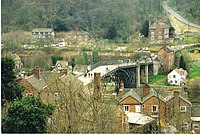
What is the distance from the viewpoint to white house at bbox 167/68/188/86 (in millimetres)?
5777

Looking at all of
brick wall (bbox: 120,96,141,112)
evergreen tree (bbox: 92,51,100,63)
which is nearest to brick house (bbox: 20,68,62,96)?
brick wall (bbox: 120,96,141,112)

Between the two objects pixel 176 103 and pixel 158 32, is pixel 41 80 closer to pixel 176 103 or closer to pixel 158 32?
pixel 176 103

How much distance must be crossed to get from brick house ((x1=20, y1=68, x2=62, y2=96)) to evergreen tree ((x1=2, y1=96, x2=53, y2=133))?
1.25 meters

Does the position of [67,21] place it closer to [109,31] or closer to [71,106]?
[109,31]

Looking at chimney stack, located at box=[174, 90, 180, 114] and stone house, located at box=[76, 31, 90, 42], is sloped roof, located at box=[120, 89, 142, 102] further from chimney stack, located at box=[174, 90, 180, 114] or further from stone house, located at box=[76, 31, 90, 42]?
stone house, located at box=[76, 31, 90, 42]

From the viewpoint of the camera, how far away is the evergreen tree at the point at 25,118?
1922mm

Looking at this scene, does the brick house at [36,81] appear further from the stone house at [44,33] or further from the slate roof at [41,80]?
the stone house at [44,33]

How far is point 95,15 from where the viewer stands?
7098 millimetres

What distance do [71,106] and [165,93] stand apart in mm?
2502

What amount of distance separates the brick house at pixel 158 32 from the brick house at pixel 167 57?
290mm

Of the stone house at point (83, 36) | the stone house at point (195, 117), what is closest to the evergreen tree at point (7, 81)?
the stone house at point (195, 117)

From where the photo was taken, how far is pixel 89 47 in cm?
786

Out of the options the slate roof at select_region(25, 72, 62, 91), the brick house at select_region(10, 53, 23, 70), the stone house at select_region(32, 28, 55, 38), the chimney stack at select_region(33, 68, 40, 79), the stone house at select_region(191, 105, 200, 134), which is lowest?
the stone house at select_region(191, 105, 200, 134)

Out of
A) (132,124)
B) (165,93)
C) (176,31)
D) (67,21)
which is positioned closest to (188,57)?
(165,93)
